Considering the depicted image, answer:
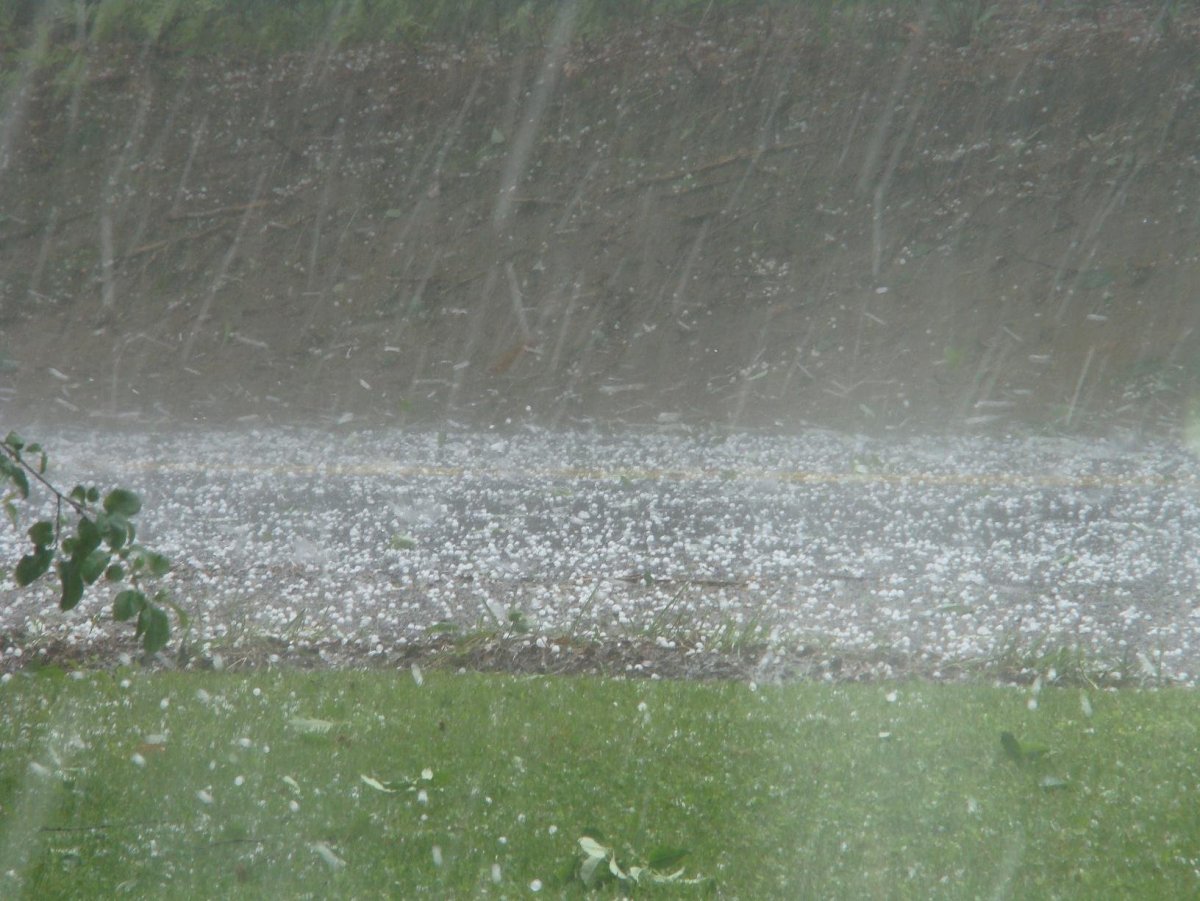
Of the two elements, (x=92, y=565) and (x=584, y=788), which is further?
(x=584, y=788)

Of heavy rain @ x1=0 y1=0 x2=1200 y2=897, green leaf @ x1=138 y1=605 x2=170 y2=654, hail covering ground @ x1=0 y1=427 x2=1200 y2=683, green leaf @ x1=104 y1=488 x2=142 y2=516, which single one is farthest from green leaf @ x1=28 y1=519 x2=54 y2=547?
hail covering ground @ x1=0 y1=427 x2=1200 y2=683

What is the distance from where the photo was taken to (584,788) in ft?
12.3

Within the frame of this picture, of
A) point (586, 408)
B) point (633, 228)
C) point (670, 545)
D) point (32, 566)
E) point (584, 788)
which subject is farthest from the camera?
point (633, 228)

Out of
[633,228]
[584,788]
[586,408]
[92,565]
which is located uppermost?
[633,228]

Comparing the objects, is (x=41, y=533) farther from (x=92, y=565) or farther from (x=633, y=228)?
(x=633, y=228)

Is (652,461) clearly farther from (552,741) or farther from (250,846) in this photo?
(250,846)

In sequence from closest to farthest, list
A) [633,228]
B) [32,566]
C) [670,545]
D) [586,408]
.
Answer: [32,566], [670,545], [586,408], [633,228]

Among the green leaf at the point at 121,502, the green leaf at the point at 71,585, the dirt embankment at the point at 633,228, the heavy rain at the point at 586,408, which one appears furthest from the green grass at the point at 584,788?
the dirt embankment at the point at 633,228

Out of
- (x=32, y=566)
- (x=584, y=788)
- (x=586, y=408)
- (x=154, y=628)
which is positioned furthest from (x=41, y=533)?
(x=586, y=408)

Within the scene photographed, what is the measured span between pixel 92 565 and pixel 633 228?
25.6ft

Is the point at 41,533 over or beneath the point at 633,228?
beneath

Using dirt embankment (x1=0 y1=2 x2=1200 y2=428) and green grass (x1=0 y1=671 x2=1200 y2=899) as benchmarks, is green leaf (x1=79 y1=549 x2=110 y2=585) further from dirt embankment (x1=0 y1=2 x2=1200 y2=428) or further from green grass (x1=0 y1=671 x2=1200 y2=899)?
dirt embankment (x1=0 y1=2 x2=1200 y2=428)

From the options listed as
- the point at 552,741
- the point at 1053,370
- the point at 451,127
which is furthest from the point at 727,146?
the point at 552,741

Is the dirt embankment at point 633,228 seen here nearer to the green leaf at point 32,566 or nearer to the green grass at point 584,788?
the green grass at point 584,788
